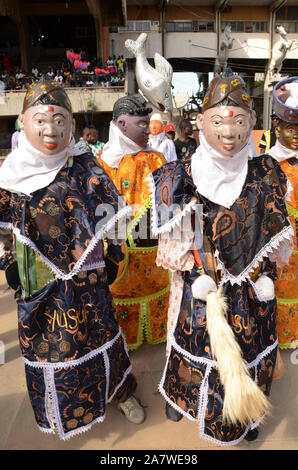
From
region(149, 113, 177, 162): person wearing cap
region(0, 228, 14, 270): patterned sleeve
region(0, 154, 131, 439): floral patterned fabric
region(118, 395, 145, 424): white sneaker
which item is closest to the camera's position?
region(0, 154, 131, 439): floral patterned fabric

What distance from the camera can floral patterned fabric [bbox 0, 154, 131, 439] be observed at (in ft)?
5.93

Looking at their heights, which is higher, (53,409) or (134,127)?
(134,127)

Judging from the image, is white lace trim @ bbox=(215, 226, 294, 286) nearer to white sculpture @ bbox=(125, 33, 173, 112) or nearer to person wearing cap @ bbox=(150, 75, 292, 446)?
person wearing cap @ bbox=(150, 75, 292, 446)

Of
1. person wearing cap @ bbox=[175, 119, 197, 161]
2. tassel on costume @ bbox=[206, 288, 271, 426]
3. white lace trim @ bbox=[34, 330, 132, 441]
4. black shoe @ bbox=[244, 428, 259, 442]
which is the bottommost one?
black shoe @ bbox=[244, 428, 259, 442]

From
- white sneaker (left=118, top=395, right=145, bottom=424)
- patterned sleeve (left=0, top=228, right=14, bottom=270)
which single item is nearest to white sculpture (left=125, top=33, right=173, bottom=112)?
patterned sleeve (left=0, top=228, right=14, bottom=270)

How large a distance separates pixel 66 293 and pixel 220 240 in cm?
84

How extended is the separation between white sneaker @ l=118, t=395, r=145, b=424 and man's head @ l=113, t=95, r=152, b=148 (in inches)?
71.9

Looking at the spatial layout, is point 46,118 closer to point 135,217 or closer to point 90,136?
point 135,217

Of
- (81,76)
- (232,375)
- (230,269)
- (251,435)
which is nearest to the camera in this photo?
(232,375)

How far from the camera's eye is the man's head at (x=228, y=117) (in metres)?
1.71

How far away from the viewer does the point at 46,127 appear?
68.0 inches

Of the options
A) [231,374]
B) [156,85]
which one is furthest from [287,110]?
[156,85]

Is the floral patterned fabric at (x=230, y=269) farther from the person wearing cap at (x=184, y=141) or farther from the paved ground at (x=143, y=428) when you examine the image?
the person wearing cap at (x=184, y=141)

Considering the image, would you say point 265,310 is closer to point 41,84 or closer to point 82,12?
point 41,84
